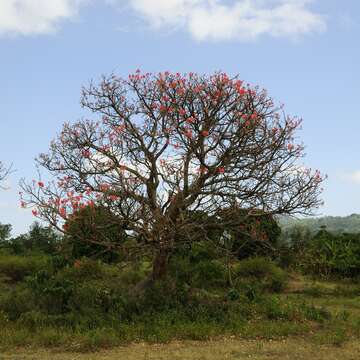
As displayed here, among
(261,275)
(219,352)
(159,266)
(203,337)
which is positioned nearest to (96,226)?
(159,266)

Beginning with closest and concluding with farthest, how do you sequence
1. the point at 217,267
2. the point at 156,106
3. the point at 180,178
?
the point at 180,178 < the point at 156,106 < the point at 217,267

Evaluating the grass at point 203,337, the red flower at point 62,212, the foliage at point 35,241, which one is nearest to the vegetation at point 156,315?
the grass at point 203,337

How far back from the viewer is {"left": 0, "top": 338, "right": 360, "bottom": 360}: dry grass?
29.1ft

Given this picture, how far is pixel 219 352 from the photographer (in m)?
9.16

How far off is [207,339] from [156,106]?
598cm

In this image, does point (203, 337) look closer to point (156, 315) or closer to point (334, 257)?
point (156, 315)

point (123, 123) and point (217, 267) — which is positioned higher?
point (123, 123)

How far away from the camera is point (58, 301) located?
12.2 meters

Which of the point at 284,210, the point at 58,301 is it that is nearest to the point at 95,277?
the point at 58,301

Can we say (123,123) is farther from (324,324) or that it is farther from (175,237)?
(324,324)

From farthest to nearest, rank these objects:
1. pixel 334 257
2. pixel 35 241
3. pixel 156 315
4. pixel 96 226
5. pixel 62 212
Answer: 1. pixel 35 241
2. pixel 334 257
3. pixel 96 226
4. pixel 156 315
5. pixel 62 212

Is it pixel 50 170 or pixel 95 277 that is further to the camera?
pixel 95 277

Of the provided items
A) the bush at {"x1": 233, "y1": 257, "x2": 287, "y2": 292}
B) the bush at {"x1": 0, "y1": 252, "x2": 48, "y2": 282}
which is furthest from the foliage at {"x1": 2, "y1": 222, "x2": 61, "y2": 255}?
the bush at {"x1": 233, "y1": 257, "x2": 287, "y2": 292}

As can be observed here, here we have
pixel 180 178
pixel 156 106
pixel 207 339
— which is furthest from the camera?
pixel 156 106
